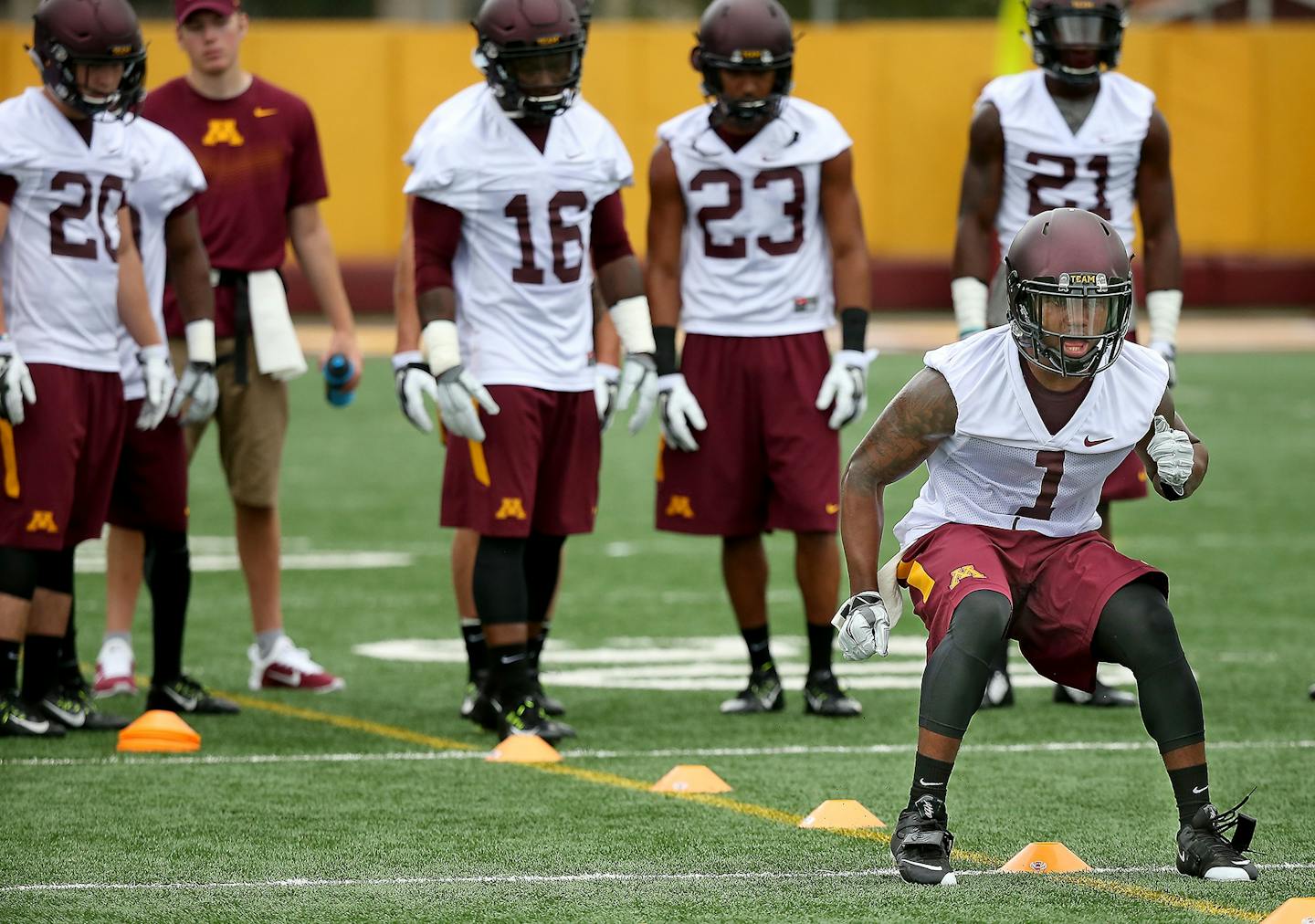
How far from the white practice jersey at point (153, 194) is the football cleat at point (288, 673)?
3.58 feet

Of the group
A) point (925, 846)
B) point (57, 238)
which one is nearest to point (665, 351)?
point (57, 238)

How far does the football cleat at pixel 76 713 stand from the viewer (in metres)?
6.20

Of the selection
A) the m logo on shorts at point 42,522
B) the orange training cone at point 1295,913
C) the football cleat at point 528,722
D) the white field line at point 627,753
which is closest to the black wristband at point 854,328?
the white field line at point 627,753

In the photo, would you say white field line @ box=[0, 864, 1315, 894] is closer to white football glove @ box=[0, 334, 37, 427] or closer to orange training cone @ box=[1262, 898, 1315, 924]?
orange training cone @ box=[1262, 898, 1315, 924]

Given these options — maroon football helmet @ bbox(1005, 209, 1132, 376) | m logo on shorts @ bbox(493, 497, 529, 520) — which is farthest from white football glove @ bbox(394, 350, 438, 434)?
maroon football helmet @ bbox(1005, 209, 1132, 376)

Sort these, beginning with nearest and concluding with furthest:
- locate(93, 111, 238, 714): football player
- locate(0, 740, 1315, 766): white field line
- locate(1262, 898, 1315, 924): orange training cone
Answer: locate(1262, 898, 1315, 924): orange training cone, locate(0, 740, 1315, 766): white field line, locate(93, 111, 238, 714): football player

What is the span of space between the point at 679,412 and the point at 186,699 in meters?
1.71

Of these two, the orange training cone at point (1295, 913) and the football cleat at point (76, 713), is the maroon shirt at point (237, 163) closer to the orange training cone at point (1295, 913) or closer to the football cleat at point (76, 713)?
the football cleat at point (76, 713)

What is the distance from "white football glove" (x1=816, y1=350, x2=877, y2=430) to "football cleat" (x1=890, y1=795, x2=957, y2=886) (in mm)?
2471

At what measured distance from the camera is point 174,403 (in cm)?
Result: 635

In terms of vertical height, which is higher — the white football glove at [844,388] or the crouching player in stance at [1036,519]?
the crouching player in stance at [1036,519]

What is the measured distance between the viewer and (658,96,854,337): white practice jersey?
663 centimetres

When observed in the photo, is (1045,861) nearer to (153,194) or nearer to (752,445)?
(752,445)

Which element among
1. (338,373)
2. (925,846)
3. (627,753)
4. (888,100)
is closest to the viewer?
(925,846)
